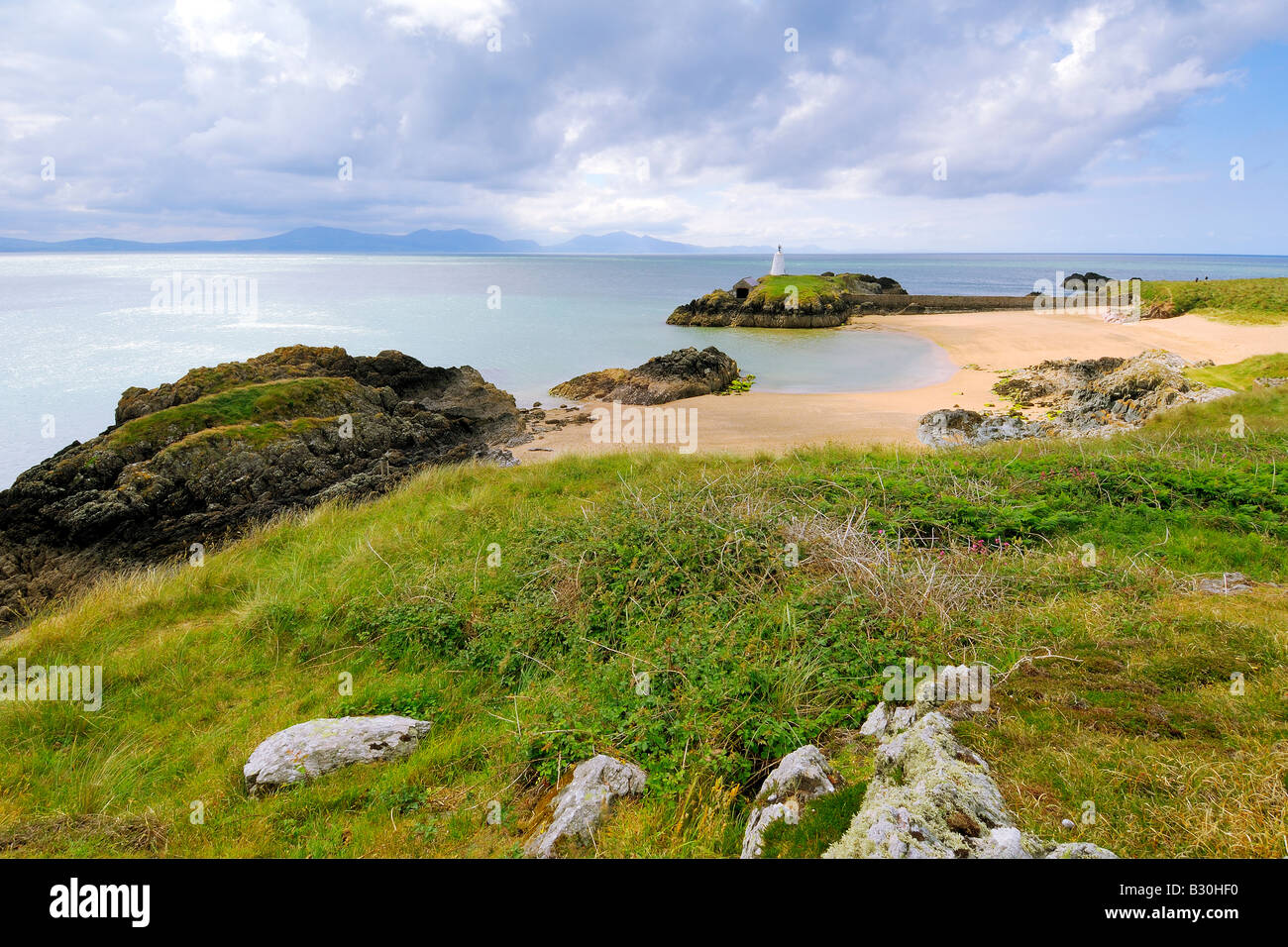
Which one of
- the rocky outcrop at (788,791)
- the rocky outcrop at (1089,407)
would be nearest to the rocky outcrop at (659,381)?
the rocky outcrop at (1089,407)

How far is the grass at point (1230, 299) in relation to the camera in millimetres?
35500

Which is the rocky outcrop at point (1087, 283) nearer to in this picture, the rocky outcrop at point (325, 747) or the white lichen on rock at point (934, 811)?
the white lichen on rock at point (934, 811)

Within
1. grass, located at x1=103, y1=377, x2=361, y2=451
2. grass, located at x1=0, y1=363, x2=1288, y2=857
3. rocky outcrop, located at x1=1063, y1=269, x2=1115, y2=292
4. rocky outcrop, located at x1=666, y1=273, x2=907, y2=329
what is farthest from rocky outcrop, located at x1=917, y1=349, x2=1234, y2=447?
rocky outcrop, located at x1=1063, y1=269, x2=1115, y2=292

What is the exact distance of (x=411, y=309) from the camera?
56.9 meters

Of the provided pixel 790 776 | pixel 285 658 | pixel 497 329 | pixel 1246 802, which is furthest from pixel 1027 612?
pixel 497 329

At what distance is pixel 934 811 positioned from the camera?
2752 millimetres

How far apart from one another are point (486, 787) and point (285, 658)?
3.24 metres

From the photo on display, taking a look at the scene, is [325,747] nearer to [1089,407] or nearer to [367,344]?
[1089,407]

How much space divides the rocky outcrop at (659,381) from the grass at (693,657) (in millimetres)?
17401

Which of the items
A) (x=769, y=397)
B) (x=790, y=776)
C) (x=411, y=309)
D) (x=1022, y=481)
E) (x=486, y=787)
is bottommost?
(x=486, y=787)

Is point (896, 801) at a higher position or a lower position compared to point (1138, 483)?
lower

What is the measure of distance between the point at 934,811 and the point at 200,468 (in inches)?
562

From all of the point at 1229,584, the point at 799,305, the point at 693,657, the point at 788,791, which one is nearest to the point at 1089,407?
the point at 1229,584
